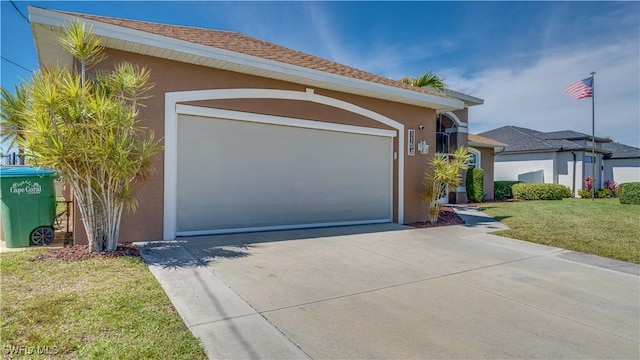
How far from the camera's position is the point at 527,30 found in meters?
11.2

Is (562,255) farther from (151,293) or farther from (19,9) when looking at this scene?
(19,9)

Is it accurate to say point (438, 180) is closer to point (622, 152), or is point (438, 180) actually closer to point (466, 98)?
point (466, 98)

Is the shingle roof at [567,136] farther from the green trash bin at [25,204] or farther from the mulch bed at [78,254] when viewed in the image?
the green trash bin at [25,204]

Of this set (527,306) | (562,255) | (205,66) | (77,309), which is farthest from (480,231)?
(77,309)

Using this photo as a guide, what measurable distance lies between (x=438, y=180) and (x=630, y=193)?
13923 mm

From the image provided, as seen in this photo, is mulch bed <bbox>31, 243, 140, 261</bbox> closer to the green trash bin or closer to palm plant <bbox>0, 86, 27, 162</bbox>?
the green trash bin

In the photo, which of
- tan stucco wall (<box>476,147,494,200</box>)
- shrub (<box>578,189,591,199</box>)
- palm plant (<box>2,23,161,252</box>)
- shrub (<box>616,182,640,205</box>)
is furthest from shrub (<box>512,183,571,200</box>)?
palm plant (<box>2,23,161,252</box>)

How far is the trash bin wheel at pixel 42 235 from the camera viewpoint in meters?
5.93

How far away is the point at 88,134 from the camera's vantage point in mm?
5039

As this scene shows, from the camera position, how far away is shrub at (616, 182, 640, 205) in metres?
16.8

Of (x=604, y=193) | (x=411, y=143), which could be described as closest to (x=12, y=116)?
(x=411, y=143)

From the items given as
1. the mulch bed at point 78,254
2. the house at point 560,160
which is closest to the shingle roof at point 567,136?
the house at point 560,160

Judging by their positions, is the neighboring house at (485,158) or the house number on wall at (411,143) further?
the neighboring house at (485,158)

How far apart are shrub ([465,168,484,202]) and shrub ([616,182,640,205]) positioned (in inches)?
285
